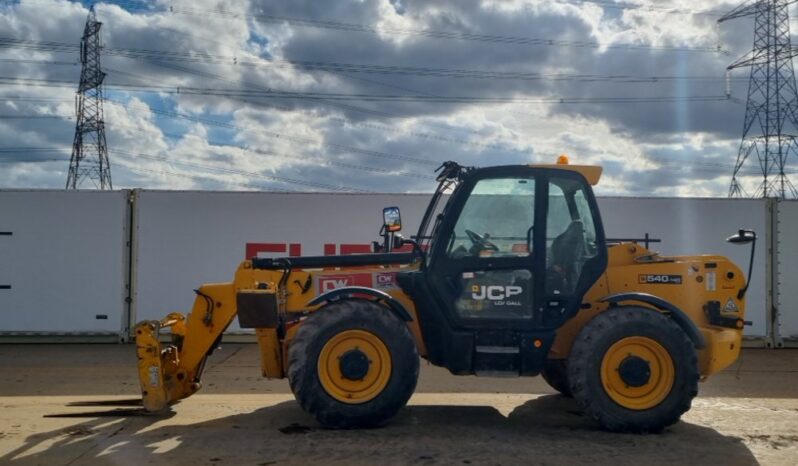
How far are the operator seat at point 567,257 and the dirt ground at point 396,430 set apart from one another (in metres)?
1.21

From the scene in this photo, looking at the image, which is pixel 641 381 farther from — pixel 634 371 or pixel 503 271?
pixel 503 271

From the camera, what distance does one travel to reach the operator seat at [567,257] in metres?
6.21

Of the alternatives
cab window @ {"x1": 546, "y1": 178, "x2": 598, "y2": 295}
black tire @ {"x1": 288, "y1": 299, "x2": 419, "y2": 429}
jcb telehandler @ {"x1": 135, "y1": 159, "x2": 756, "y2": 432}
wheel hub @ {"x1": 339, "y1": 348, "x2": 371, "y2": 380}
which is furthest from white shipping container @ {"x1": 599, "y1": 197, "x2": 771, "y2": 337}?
wheel hub @ {"x1": 339, "y1": 348, "x2": 371, "y2": 380}

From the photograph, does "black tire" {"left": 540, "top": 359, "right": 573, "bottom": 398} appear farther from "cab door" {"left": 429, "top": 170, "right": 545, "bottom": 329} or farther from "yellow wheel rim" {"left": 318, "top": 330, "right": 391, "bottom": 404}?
"yellow wheel rim" {"left": 318, "top": 330, "right": 391, "bottom": 404}

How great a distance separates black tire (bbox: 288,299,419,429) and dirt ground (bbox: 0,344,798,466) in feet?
0.51

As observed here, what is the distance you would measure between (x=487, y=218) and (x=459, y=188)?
347 millimetres

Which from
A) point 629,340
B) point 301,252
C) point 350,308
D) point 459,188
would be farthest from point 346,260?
point 301,252

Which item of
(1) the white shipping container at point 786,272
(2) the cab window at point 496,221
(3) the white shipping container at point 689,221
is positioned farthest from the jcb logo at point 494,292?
(1) the white shipping container at point 786,272

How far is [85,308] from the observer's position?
12.2 meters

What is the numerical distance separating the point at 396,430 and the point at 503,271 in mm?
1549

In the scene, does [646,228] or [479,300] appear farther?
[646,228]

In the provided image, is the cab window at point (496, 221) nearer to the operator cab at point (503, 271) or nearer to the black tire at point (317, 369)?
the operator cab at point (503, 271)

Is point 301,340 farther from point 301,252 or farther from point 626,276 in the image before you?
point 301,252

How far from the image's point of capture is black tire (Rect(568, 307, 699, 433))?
591 cm
